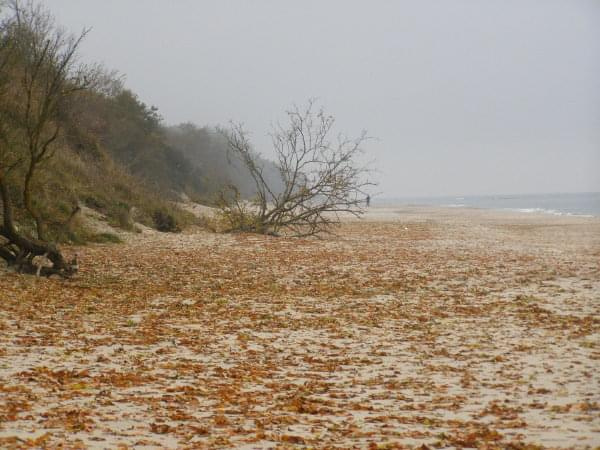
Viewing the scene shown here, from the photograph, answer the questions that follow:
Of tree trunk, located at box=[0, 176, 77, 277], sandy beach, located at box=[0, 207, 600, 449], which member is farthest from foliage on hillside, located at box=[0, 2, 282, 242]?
sandy beach, located at box=[0, 207, 600, 449]

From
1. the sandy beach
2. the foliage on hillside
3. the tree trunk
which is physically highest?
the foliage on hillside

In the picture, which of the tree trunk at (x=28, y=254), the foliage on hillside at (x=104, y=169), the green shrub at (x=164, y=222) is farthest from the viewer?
the green shrub at (x=164, y=222)

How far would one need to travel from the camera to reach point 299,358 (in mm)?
8320

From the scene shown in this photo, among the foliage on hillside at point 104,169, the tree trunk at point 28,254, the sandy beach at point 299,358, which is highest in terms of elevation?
the foliage on hillside at point 104,169

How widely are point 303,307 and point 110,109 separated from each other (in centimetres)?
3513

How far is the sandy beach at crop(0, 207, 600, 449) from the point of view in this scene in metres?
5.46

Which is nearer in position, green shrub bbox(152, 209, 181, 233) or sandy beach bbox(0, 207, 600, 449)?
sandy beach bbox(0, 207, 600, 449)

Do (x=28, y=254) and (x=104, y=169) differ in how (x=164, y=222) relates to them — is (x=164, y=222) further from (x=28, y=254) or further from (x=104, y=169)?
(x=28, y=254)

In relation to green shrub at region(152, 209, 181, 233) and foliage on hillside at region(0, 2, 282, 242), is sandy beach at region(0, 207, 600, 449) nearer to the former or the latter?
foliage on hillside at region(0, 2, 282, 242)

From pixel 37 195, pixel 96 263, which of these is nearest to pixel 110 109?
pixel 37 195

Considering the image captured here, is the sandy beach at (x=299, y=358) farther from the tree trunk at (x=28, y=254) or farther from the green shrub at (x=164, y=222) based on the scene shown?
the green shrub at (x=164, y=222)

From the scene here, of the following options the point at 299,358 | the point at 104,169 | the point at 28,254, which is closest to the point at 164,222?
the point at 104,169

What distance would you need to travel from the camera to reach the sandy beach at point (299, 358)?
215 inches

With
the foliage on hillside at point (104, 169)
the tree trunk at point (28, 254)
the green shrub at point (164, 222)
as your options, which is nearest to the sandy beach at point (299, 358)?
the tree trunk at point (28, 254)
